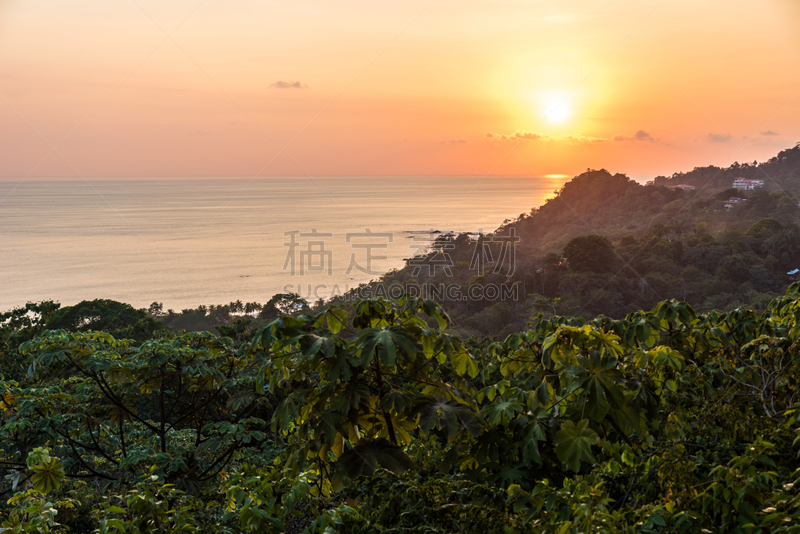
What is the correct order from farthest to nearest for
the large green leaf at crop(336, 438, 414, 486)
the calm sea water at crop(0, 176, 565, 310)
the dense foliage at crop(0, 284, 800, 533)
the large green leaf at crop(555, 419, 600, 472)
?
the calm sea water at crop(0, 176, 565, 310), the large green leaf at crop(336, 438, 414, 486), the large green leaf at crop(555, 419, 600, 472), the dense foliage at crop(0, 284, 800, 533)

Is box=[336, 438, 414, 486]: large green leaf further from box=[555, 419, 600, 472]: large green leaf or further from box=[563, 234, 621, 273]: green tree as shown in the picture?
box=[563, 234, 621, 273]: green tree

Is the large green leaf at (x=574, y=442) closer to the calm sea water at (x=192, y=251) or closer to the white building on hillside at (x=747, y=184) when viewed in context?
the calm sea water at (x=192, y=251)

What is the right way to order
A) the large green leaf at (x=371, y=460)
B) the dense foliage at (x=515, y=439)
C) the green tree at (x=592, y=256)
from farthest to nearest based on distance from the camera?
the green tree at (x=592, y=256) → the large green leaf at (x=371, y=460) → the dense foliage at (x=515, y=439)

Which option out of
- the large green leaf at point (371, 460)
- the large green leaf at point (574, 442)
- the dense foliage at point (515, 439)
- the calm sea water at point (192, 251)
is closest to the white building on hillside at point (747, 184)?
the calm sea water at point (192, 251)

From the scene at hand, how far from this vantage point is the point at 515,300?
107 ft

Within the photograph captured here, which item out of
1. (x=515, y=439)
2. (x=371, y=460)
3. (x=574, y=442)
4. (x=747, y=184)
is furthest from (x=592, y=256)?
(x=747, y=184)

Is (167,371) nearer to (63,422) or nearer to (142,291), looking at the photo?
(63,422)

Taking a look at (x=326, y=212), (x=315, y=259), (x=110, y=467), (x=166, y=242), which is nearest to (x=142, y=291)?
(x=315, y=259)

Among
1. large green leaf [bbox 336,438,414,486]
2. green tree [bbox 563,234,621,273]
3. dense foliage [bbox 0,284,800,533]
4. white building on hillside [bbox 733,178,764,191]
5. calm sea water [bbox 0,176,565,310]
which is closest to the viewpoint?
dense foliage [bbox 0,284,800,533]

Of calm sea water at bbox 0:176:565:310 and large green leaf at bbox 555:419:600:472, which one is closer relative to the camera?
large green leaf at bbox 555:419:600:472

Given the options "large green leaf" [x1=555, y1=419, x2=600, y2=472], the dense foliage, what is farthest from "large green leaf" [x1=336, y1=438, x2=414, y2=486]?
"large green leaf" [x1=555, y1=419, x2=600, y2=472]

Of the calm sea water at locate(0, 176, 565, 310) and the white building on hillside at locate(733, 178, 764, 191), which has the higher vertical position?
the white building on hillside at locate(733, 178, 764, 191)

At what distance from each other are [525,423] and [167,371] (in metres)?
3.89

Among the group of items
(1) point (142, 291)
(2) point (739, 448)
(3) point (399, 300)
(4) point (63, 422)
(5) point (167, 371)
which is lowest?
(1) point (142, 291)
